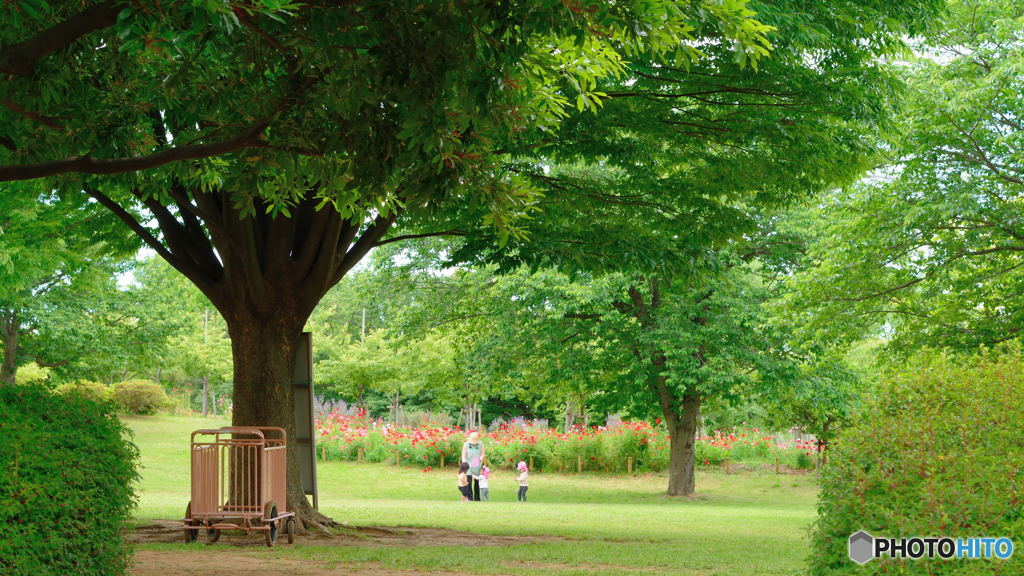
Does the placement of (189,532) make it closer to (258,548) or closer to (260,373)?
(258,548)

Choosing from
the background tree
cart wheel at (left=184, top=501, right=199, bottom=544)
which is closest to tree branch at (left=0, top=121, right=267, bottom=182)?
cart wheel at (left=184, top=501, right=199, bottom=544)

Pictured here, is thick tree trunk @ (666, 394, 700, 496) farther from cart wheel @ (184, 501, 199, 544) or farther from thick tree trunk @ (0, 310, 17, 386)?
thick tree trunk @ (0, 310, 17, 386)

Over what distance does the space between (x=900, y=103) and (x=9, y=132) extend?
920cm

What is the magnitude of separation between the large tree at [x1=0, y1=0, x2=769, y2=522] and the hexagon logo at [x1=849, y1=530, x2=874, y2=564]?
287cm

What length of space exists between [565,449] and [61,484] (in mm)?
24829

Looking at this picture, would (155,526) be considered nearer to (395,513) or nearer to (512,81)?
(395,513)

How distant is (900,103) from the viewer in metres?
10.7

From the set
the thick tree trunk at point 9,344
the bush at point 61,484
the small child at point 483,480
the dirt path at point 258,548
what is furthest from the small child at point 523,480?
the thick tree trunk at point 9,344

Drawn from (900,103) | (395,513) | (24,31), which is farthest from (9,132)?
(395,513)

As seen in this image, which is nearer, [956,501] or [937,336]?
[956,501]

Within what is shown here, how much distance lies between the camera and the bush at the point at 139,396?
4228 cm

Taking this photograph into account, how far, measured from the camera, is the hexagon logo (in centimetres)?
489

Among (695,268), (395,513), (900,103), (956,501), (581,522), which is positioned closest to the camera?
(956,501)
